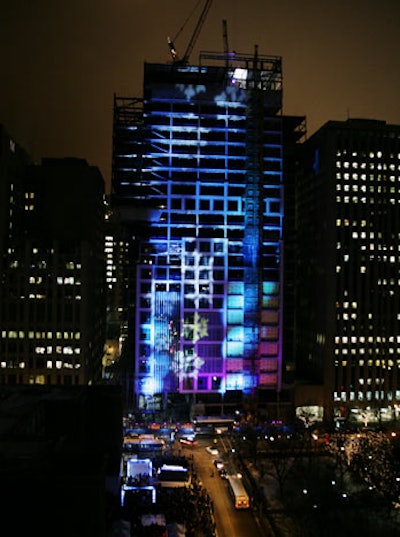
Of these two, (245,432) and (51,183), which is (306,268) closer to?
(245,432)

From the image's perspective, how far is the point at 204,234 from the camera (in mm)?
70500

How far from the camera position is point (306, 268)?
77375mm

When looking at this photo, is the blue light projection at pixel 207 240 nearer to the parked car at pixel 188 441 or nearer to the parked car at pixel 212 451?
the parked car at pixel 188 441

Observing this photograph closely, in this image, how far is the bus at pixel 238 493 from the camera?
126ft

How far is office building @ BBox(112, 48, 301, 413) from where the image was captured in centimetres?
6775

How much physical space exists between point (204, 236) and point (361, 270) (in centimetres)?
2186

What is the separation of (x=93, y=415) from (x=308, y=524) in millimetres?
17594

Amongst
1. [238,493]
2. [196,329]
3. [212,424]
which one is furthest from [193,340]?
[238,493]

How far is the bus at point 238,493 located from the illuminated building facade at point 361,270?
29.9 meters

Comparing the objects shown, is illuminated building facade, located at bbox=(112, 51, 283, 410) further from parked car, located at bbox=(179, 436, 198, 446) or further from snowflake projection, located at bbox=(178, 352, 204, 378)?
parked car, located at bbox=(179, 436, 198, 446)

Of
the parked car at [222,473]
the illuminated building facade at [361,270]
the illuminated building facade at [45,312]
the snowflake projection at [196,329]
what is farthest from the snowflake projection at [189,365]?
the parked car at [222,473]

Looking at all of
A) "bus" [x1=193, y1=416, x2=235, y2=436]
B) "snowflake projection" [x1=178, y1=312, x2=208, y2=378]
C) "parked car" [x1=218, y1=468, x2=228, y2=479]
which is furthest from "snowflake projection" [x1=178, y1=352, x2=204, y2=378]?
"parked car" [x1=218, y1=468, x2=228, y2=479]

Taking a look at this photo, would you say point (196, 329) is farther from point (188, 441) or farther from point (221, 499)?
point (221, 499)

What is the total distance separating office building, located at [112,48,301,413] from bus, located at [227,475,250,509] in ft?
83.7
